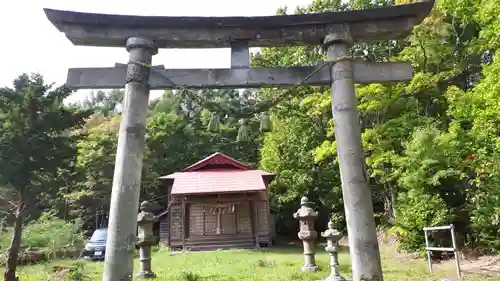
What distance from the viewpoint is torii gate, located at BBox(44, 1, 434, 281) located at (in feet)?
16.3

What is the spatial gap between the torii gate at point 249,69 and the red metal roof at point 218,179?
1474cm

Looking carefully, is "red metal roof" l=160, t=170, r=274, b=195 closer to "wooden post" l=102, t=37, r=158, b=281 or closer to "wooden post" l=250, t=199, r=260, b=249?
"wooden post" l=250, t=199, r=260, b=249

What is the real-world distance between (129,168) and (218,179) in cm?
1688

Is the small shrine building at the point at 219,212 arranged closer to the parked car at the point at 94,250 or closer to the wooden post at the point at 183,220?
the wooden post at the point at 183,220

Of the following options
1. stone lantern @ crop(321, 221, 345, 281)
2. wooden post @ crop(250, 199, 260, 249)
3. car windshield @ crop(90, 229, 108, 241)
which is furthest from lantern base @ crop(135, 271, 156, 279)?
wooden post @ crop(250, 199, 260, 249)

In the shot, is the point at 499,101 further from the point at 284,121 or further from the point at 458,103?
the point at 284,121

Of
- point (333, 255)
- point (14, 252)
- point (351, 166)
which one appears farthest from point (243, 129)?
point (14, 252)

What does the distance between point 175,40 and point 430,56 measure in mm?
14483

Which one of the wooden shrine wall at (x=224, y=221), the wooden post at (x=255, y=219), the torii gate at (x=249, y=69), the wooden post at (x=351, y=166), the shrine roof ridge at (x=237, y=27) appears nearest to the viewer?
the wooden post at (x=351, y=166)

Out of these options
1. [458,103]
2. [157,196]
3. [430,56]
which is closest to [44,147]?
[458,103]

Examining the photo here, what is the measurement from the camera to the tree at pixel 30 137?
34.0 ft

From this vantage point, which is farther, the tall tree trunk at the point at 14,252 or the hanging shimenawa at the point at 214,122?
the tall tree trunk at the point at 14,252

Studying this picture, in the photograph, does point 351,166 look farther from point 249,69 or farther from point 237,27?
point 237,27

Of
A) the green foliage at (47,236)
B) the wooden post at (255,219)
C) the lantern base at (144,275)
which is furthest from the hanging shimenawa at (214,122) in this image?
the wooden post at (255,219)
